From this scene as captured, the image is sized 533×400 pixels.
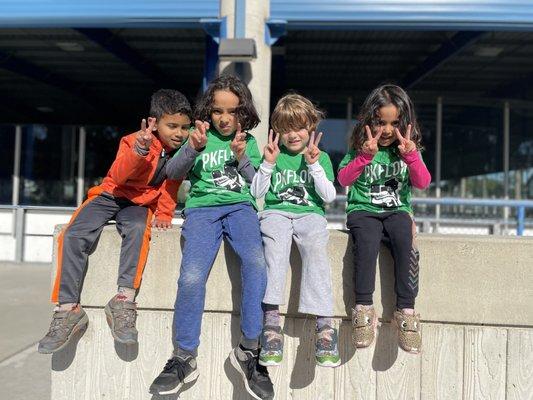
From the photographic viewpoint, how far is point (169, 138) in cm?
310

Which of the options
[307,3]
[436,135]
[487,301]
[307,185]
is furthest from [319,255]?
[436,135]

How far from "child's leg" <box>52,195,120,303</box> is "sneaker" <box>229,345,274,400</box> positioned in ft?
3.11

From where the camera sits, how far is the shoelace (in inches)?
102

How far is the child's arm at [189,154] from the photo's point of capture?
273cm

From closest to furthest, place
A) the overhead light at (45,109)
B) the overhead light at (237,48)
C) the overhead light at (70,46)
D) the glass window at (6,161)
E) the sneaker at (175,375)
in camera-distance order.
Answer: the sneaker at (175,375) < the overhead light at (237,48) < the overhead light at (70,46) < the glass window at (6,161) < the overhead light at (45,109)

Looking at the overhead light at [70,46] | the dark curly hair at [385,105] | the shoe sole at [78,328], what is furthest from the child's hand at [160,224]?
the overhead light at [70,46]

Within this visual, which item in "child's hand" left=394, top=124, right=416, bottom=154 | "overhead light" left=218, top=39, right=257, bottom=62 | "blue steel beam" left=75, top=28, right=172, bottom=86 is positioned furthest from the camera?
"blue steel beam" left=75, top=28, right=172, bottom=86

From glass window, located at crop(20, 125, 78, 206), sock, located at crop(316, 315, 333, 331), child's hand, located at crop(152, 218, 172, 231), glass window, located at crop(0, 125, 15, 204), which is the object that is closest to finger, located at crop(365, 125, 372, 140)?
sock, located at crop(316, 315, 333, 331)

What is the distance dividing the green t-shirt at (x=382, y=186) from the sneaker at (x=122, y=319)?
4.25ft

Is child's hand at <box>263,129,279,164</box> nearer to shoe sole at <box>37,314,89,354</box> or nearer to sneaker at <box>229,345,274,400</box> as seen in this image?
sneaker at <box>229,345,274,400</box>

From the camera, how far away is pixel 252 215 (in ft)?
9.29

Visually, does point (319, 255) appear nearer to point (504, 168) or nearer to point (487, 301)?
point (487, 301)

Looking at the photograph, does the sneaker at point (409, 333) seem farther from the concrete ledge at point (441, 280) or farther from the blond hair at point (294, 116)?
the blond hair at point (294, 116)

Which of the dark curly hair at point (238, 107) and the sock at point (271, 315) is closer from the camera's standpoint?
the sock at point (271, 315)
